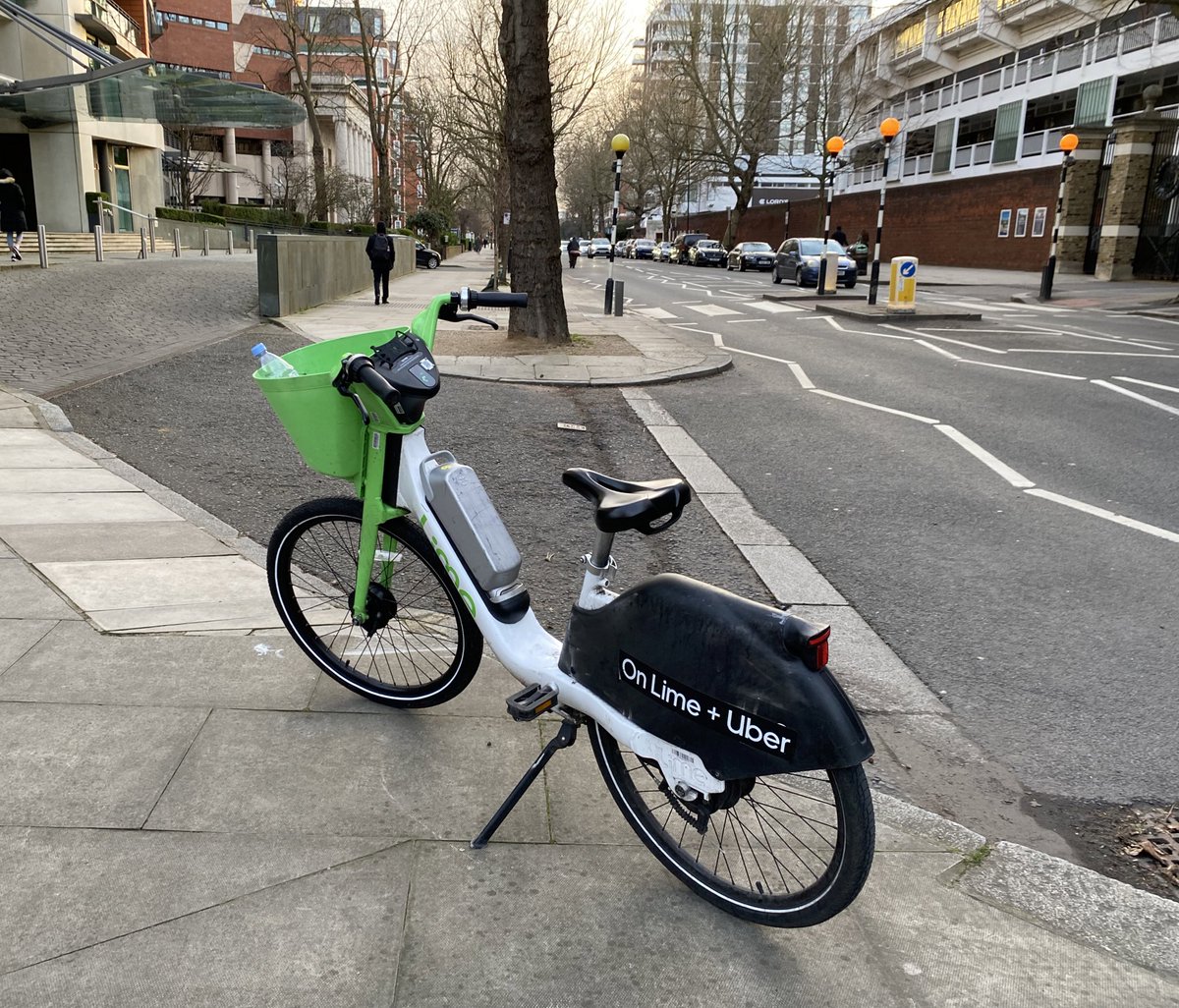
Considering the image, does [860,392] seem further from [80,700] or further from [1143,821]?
[80,700]

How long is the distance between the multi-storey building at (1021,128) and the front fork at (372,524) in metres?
24.3

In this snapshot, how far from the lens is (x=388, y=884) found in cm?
→ 243

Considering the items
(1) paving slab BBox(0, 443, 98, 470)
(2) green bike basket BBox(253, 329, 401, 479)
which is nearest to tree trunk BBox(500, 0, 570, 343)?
(1) paving slab BBox(0, 443, 98, 470)

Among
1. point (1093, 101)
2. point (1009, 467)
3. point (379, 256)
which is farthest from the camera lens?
point (1093, 101)

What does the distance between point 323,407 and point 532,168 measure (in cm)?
1073

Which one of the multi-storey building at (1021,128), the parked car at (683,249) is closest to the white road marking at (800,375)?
the multi-storey building at (1021,128)

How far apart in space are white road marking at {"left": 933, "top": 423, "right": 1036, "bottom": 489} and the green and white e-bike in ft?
15.9

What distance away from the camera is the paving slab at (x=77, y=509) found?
5.18m

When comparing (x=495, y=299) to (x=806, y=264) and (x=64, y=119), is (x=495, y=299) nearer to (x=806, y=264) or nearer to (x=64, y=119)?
(x=806, y=264)

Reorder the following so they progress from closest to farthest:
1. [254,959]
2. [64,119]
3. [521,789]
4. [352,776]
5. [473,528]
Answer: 1. [254,959]
2. [521,789]
3. [473,528]
4. [352,776]
5. [64,119]

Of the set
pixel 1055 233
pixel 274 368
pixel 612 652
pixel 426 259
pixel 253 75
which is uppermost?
pixel 253 75

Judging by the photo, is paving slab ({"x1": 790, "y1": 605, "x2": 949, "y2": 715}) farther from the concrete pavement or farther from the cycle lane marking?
the cycle lane marking

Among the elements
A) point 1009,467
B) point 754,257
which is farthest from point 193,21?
point 1009,467

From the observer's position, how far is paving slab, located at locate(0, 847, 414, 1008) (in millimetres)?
2041
